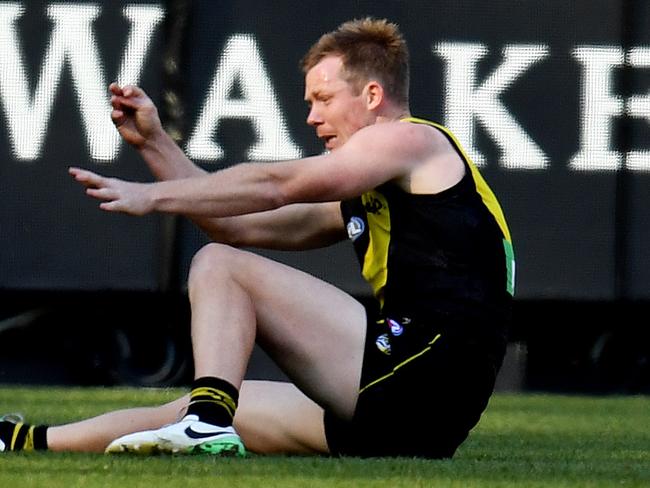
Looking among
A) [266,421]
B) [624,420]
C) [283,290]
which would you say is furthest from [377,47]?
[624,420]

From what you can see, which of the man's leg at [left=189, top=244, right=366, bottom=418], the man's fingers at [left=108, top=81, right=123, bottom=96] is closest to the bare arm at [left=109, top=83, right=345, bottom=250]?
the man's fingers at [left=108, top=81, right=123, bottom=96]

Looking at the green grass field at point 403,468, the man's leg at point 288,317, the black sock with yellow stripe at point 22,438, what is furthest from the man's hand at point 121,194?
the black sock with yellow stripe at point 22,438

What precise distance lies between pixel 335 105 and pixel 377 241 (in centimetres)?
41

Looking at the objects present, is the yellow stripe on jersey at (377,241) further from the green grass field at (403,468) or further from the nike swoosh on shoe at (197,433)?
the nike swoosh on shoe at (197,433)

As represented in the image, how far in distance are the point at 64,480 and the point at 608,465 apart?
157cm

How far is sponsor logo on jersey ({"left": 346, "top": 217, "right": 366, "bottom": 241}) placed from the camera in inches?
188

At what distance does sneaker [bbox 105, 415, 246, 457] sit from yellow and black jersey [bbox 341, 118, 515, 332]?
0.54 metres

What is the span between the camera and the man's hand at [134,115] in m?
4.80

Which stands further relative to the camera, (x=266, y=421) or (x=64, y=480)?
(x=266, y=421)

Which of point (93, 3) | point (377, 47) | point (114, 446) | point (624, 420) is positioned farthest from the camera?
point (93, 3)

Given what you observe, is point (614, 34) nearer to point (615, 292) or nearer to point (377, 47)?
point (615, 292)

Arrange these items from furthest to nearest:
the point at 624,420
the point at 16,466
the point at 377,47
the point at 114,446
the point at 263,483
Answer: the point at 624,420, the point at 377,47, the point at 114,446, the point at 16,466, the point at 263,483

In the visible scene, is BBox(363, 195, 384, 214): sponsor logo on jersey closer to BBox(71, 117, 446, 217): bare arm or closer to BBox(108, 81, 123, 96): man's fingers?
BBox(71, 117, 446, 217): bare arm

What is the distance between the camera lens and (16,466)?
430cm
